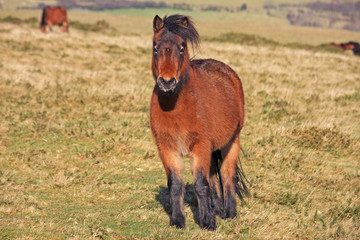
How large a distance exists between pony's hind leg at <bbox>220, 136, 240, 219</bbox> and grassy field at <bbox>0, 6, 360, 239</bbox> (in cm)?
26

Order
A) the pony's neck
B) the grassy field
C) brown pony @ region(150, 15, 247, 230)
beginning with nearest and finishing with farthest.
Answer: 1. brown pony @ region(150, 15, 247, 230)
2. the pony's neck
3. the grassy field

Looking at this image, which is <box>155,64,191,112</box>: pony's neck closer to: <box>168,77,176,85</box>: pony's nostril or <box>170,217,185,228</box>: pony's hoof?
<box>168,77,176,85</box>: pony's nostril

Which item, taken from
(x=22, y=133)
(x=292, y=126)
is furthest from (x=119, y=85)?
(x=292, y=126)

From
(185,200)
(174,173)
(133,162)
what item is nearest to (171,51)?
(174,173)

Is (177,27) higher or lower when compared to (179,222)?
higher

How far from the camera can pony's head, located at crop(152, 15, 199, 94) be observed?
4.10m

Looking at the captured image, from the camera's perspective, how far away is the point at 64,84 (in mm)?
13156

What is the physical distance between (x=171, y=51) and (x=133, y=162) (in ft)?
13.0

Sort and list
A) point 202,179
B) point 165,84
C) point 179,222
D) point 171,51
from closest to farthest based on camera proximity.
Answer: point 165,84 → point 171,51 → point 202,179 → point 179,222

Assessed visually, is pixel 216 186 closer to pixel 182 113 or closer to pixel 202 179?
pixel 202 179

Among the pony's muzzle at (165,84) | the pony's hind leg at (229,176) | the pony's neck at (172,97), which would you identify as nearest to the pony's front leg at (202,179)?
the pony's neck at (172,97)

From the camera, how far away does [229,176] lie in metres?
5.68

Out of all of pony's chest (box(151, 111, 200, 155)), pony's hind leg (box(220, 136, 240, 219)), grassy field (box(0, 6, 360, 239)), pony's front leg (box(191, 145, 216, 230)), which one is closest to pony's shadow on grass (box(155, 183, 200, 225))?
grassy field (box(0, 6, 360, 239))

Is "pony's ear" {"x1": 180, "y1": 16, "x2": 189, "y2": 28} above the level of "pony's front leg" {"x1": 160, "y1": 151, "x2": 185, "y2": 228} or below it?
above
